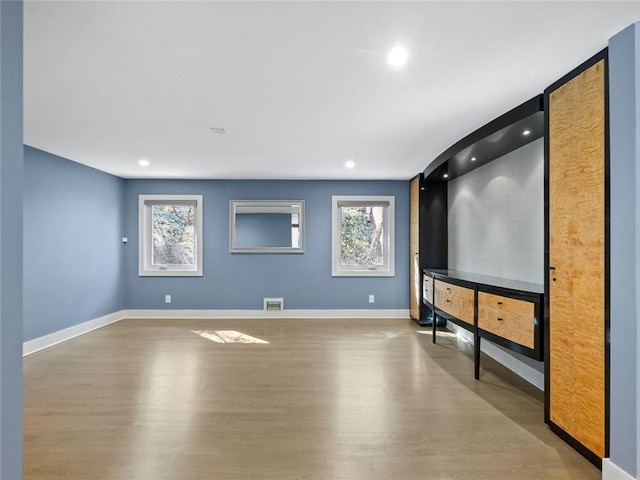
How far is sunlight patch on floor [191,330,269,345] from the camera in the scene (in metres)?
4.43

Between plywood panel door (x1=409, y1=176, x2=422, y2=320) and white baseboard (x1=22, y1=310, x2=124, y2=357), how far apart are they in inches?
193

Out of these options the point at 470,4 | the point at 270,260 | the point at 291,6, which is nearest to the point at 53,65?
the point at 291,6

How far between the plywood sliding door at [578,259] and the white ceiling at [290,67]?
27cm

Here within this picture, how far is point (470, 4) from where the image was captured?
1.54 metres

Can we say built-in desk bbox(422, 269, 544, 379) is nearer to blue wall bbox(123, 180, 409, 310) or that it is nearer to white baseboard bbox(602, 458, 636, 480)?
white baseboard bbox(602, 458, 636, 480)

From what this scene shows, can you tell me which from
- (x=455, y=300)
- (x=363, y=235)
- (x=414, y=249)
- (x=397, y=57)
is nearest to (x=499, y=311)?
(x=455, y=300)

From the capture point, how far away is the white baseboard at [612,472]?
66.8 inches

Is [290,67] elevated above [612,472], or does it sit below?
above

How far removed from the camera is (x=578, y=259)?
6.67ft

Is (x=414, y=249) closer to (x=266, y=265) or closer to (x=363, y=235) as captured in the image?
(x=363, y=235)

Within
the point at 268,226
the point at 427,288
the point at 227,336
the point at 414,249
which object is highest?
the point at 268,226

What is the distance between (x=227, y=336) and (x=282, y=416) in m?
2.38

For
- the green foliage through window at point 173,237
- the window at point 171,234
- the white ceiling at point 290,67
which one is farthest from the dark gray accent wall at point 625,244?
the green foliage through window at point 173,237

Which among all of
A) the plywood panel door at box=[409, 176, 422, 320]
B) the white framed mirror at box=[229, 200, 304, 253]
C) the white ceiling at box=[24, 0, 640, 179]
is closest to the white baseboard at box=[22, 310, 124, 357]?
the white framed mirror at box=[229, 200, 304, 253]
